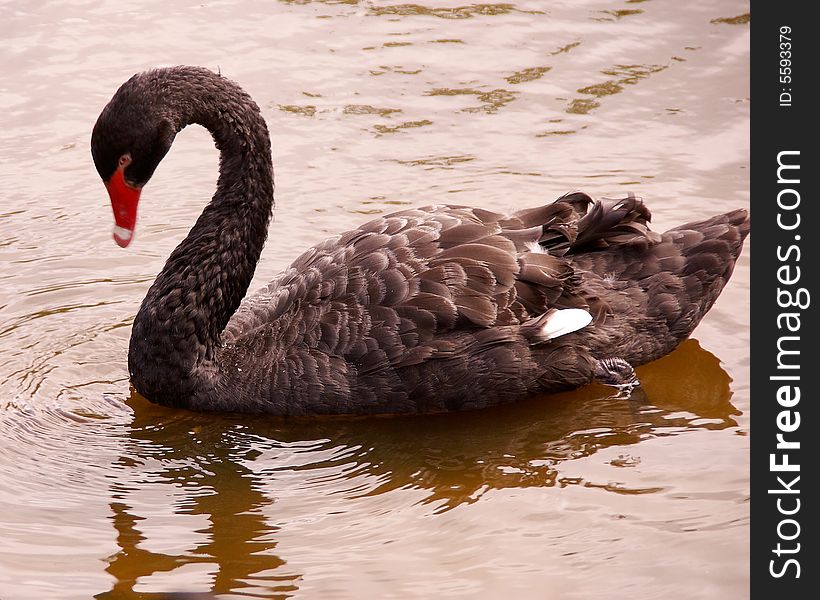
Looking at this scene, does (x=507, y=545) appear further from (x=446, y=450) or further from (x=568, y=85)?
(x=568, y=85)

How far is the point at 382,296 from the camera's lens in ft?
21.5

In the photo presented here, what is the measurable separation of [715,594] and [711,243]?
2407 mm

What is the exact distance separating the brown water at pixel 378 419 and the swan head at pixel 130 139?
3.72 feet

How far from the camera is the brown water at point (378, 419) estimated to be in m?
Result: 5.61

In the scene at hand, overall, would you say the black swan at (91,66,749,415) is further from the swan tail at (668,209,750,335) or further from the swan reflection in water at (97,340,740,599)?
the swan reflection in water at (97,340,740,599)

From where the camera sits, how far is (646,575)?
5.45 metres

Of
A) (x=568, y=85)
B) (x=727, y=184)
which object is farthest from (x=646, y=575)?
(x=568, y=85)

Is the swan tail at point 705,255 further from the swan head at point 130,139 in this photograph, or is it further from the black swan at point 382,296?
the swan head at point 130,139

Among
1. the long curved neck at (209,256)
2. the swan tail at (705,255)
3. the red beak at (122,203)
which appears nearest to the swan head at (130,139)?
the red beak at (122,203)

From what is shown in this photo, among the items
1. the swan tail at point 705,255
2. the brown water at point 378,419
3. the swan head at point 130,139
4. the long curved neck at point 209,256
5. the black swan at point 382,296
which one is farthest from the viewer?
the swan tail at point 705,255

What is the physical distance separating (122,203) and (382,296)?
141cm

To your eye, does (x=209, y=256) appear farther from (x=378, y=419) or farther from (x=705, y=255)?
(x=705, y=255)

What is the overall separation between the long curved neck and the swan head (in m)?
0.13

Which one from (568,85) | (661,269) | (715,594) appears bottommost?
(715,594)
